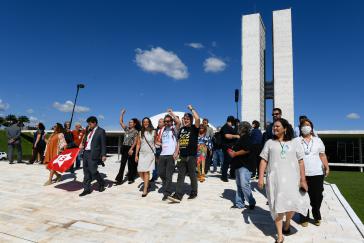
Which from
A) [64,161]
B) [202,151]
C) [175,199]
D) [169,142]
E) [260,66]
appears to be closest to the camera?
[175,199]

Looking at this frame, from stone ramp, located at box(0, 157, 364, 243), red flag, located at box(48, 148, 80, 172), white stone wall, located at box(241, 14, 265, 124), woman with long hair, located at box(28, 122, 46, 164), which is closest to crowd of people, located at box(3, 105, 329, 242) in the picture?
stone ramp, located at box(0, 157, 364, 243)

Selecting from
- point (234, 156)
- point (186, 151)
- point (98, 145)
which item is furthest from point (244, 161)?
point (98, 145)

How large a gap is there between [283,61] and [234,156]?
35142 millimetres

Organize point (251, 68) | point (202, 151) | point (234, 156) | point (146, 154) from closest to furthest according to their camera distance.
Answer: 1. point (234, 156)
2. point (146, 154)
3. point (202, 151)
4. point (251, 68)

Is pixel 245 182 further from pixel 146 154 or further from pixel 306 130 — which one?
pixel 146 154

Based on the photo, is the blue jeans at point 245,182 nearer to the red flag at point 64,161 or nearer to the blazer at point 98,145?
the blazer at point 98,145

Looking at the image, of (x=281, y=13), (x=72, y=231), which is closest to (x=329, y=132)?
(x=72, y=231)

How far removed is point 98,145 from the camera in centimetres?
671

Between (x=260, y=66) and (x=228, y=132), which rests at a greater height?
(x=260, y=66)

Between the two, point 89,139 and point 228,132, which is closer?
point 89,139

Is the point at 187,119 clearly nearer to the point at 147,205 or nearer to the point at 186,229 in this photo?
the point at 147,205

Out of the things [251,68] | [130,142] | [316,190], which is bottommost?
[316,190]

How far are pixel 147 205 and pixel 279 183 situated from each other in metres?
A: 3.05

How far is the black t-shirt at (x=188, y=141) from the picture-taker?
591 centimetres
